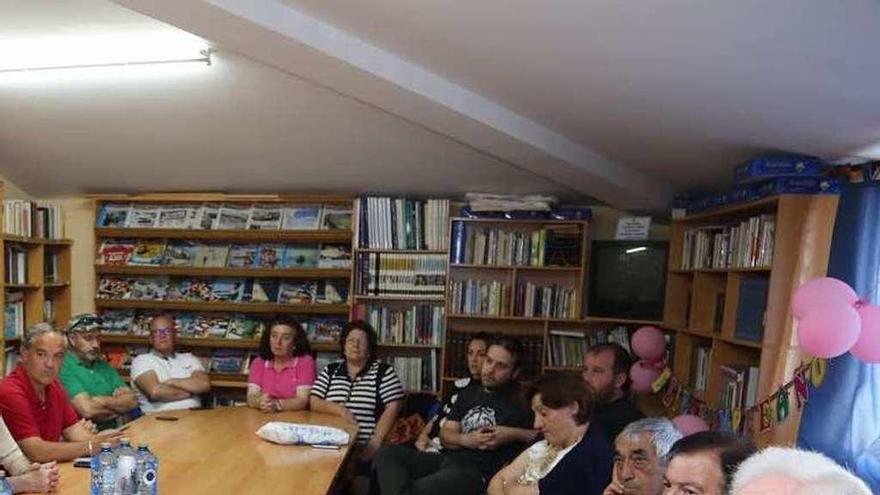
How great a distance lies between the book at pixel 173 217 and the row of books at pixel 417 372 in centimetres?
184

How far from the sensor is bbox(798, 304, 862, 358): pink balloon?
1.79m

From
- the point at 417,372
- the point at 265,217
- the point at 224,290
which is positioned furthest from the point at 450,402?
the point at 224,290

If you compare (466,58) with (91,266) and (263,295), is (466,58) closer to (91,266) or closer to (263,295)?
(263,295)

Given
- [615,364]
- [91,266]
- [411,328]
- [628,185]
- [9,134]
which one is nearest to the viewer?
[615,364]

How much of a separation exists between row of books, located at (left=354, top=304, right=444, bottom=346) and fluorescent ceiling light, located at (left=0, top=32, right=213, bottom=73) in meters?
1.98

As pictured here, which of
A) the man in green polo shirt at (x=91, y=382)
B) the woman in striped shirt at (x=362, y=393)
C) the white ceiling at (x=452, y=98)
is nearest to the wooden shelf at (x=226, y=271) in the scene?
the white ceiling at (x=452, y=98)

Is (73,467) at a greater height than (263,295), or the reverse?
(263,295)

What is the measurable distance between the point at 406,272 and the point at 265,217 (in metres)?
1.12

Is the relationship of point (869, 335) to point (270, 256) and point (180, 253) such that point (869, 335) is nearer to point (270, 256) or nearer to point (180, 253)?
point (270, 256)

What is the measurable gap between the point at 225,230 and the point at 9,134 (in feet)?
4.74

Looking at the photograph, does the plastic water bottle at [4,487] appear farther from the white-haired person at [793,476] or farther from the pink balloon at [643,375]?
the pink balloon at [643,375]

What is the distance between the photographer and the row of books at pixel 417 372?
13.1 feet

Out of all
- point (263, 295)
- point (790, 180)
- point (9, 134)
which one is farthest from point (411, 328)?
point (9, 134)

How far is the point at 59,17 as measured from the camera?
241 centimetres
